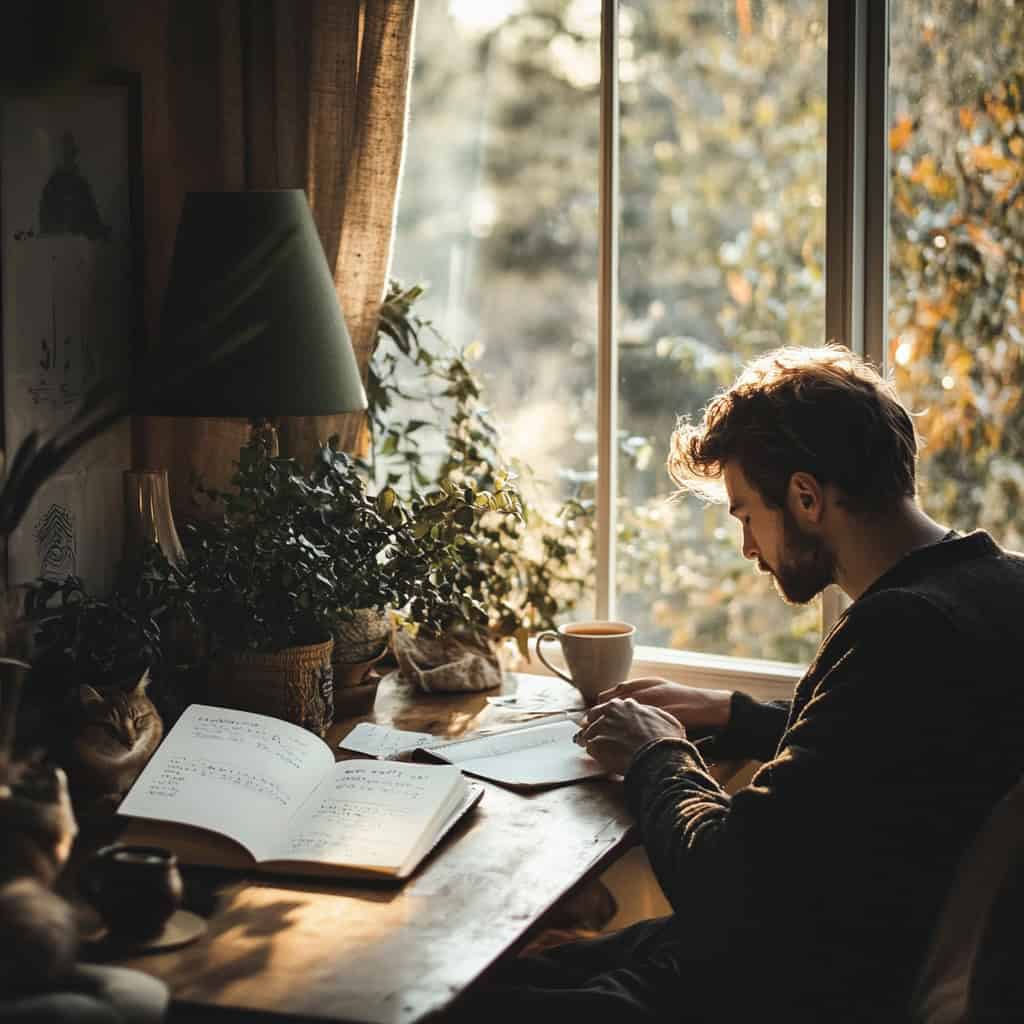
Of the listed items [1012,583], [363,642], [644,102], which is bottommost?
[363,642]

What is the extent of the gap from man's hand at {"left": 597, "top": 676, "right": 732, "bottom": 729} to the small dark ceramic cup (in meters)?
0.84

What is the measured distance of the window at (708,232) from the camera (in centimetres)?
227

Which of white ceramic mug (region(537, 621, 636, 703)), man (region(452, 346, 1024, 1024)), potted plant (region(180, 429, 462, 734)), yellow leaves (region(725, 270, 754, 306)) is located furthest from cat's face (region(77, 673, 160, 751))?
yellow leaves (region(725, 270, 754, 306))

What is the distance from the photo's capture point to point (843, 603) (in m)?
2.38

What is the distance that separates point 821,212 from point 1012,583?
107cm

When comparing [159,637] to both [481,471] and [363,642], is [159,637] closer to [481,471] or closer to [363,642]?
[363,642]

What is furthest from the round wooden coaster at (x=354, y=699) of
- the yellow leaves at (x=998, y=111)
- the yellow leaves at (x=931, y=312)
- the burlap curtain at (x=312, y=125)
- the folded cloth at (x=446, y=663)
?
the yellow leaves at (x=998, y=111)

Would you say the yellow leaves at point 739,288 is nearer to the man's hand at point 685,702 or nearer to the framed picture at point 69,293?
the man's hand at point 685,702

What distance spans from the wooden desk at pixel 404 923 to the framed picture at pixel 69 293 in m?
0.80

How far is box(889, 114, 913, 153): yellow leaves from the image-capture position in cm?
229

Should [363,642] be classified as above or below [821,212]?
below

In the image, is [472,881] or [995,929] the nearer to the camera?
[995,929]

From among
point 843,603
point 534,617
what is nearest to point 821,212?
point 843,603

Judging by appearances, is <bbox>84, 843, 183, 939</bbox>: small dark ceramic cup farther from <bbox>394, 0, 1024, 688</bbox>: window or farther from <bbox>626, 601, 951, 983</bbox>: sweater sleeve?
<bbox>394, 0, 1024, 688</bbox>: window
